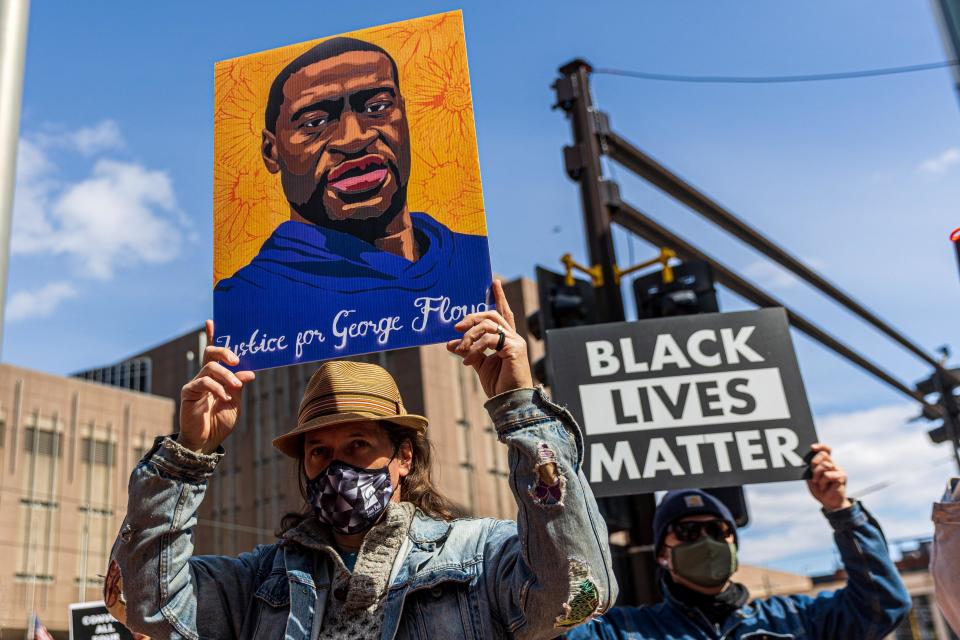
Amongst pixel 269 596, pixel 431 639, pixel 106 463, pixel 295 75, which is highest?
pixel 106 463

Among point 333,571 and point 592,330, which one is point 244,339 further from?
point 592,330

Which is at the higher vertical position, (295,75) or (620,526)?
(295,75)

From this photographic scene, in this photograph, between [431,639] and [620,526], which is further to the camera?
[620,526]

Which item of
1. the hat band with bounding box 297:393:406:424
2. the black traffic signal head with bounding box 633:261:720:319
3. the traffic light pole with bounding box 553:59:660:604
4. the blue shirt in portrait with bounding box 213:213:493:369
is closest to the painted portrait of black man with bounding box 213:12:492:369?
the blue shirt in portrait with bounding box 213:213:493:369

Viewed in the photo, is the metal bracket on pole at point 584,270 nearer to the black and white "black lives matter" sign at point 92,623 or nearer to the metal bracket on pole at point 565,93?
the metal bracket on pole at point 565,93

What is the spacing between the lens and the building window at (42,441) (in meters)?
39.3

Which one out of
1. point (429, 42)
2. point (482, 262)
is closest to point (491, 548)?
point (482, 262)

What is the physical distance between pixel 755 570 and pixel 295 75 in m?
69.7

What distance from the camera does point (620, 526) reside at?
6621 mm

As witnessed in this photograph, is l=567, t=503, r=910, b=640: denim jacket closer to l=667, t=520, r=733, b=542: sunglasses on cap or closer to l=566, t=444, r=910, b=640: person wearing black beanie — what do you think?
l=566, t=444, r=910, b=640: person wearing black beanie

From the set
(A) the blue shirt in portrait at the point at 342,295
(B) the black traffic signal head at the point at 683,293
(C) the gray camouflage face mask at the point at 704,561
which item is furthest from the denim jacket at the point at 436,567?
(B) the black traffic signal head at the point at 683,293

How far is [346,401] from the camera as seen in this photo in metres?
2.88

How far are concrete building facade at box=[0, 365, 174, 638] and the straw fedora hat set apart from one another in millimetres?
37006

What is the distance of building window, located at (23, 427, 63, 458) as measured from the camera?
39284 mm
